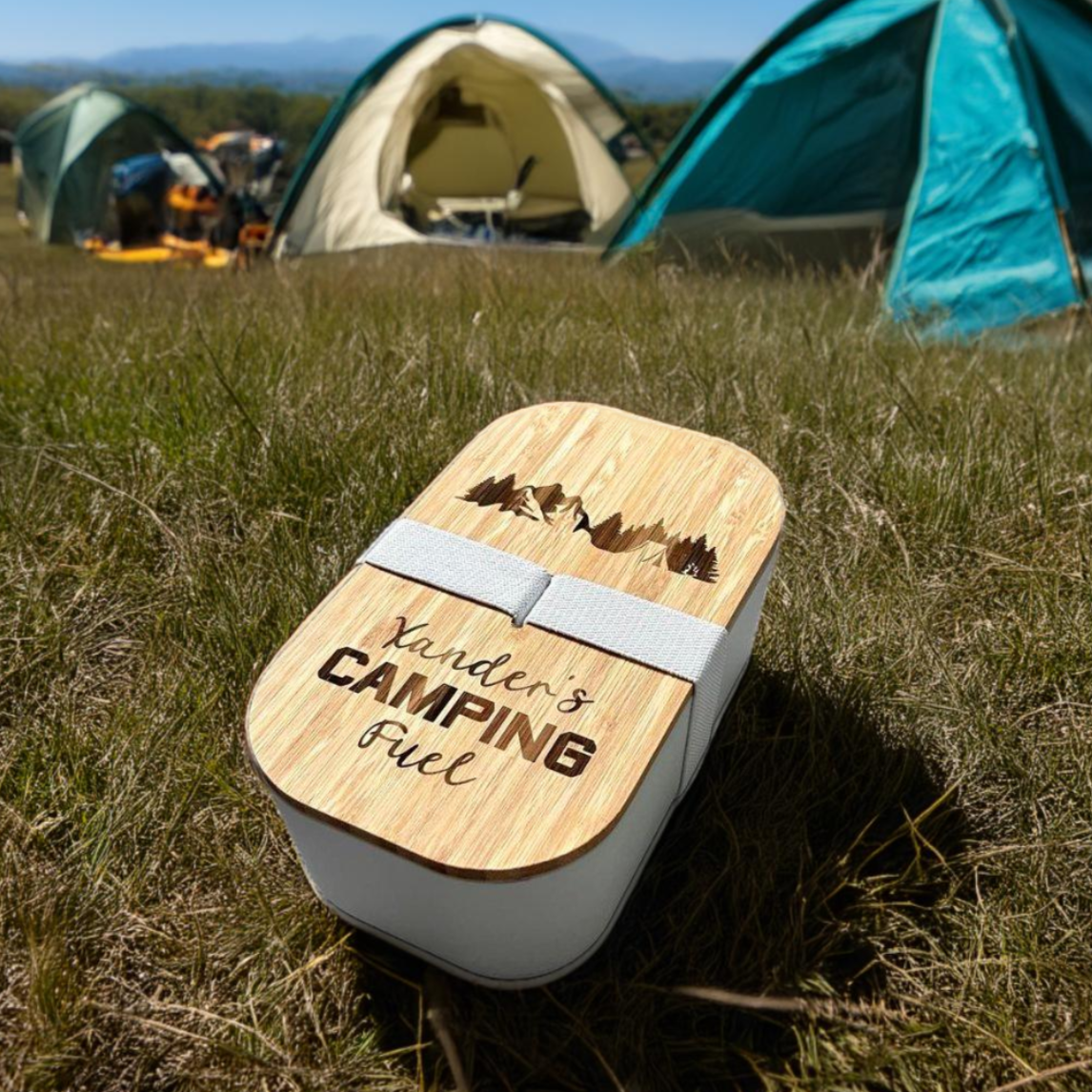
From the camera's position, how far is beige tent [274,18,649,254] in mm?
6641

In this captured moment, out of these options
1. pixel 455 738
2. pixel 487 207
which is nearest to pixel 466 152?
pixel 487 207

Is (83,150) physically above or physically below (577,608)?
below

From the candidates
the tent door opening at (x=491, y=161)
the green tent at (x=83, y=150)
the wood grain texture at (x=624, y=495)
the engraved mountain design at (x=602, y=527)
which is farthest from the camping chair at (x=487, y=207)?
the engraved mountain design at (x=602, y=527)

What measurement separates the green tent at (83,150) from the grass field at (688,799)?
30.6 feet

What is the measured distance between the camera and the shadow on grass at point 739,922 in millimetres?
985

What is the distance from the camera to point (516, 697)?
39.6 inches

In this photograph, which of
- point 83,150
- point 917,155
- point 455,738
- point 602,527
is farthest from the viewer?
point 83,150

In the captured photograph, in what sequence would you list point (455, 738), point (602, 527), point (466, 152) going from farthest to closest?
point (466, 152), point (602, 527), point (455, 738)

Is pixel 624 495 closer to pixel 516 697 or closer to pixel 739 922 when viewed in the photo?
pixel 516 697

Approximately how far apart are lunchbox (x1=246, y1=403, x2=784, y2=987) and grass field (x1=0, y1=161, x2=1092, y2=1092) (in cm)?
10

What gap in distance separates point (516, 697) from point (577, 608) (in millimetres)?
138

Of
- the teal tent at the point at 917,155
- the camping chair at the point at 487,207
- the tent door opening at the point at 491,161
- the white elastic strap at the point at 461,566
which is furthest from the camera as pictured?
the camping chair at the point at 487,207

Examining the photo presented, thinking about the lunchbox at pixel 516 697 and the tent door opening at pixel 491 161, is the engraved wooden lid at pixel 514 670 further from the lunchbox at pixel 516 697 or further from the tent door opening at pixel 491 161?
the tent door opening at pixel 491 161

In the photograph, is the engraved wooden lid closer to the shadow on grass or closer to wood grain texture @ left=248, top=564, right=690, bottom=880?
wood grain texture @ left=248, top=564, right=690, bottom=880
